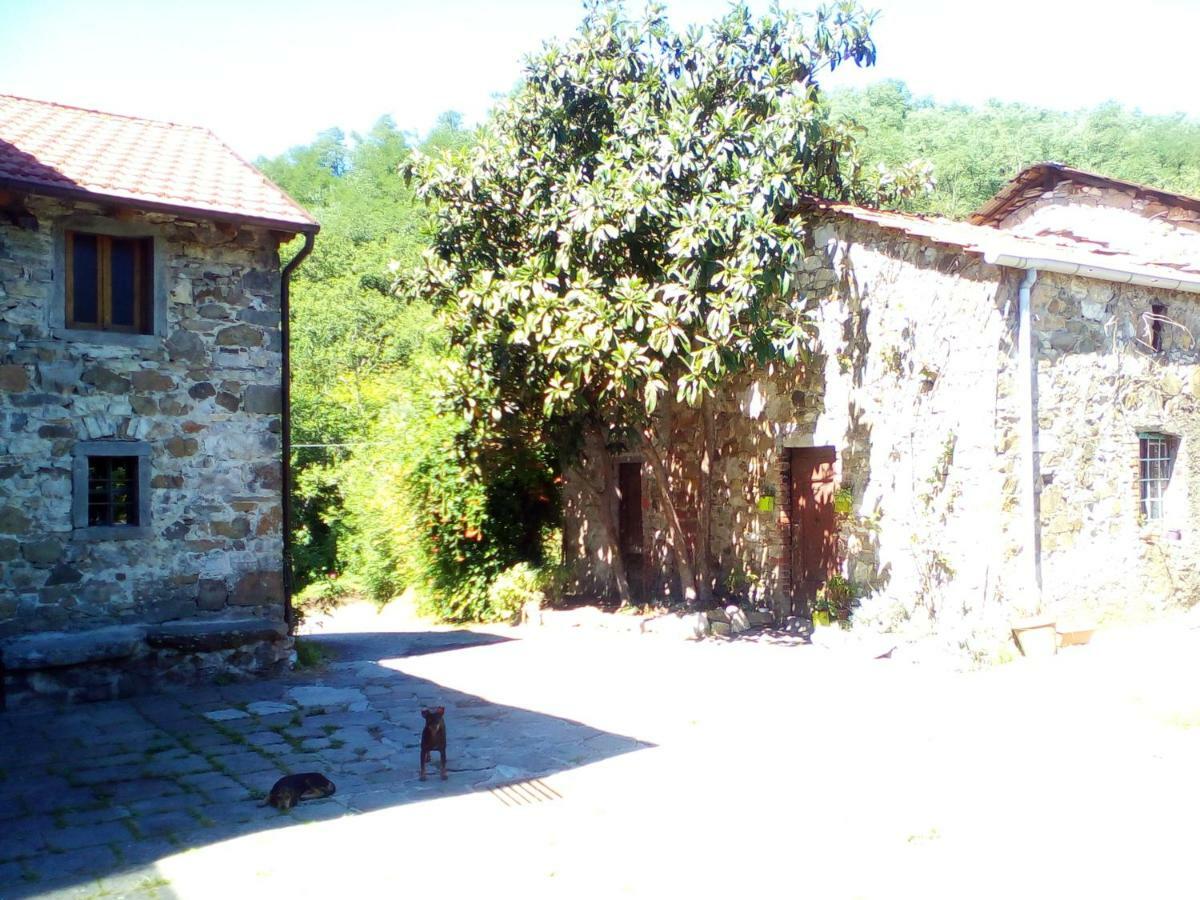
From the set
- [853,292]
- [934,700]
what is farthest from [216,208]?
[934,700]

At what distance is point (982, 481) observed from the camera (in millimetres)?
9258

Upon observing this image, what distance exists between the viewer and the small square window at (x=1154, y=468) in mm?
10305

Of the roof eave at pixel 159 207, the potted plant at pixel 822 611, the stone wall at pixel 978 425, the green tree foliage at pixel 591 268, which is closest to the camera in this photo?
the roof eave at pixel 159 207

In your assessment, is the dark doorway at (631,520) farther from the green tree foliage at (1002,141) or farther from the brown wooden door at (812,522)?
the green tree foliage at (1002,141)

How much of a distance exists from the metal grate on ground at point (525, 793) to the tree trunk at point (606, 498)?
718 centimetres

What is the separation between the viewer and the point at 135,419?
8805 mm

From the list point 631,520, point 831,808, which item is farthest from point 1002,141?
point 831,808

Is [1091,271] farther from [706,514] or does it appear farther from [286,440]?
[286,440]

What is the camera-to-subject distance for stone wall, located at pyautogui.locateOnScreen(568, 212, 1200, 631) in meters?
9.26

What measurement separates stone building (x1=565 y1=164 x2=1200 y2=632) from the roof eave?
A: 18.7 feet

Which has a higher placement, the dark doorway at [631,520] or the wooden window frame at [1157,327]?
the wooden window frame at [1157,327]

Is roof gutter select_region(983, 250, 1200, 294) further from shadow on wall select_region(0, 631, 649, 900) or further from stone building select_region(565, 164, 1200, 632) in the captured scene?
shadow on wall select_region(0, 631, 649, 900)

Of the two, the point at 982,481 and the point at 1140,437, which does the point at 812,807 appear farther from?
the point at 1140,437

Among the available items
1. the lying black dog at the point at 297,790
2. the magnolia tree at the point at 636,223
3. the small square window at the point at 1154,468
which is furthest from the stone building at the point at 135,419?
the small square window at the point at 1154,468
